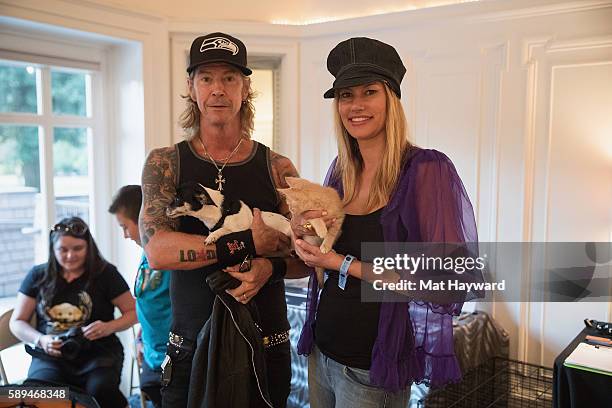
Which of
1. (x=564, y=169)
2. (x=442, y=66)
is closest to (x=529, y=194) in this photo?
(x=564, y=169)

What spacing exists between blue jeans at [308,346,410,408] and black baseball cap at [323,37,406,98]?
700 mm

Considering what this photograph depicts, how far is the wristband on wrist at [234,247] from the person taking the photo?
4.52 feet

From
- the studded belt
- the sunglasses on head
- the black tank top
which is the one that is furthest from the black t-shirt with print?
the studded belt

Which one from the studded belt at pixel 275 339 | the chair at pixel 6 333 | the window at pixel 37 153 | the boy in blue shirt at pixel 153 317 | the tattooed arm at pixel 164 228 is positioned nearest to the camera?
the tattooed arm at pixel 164 228

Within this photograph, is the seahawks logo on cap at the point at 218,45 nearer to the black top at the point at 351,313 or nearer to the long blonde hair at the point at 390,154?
the long blonde hair at the point at 390,154

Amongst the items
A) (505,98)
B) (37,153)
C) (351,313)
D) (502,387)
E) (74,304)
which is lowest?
(502,387)

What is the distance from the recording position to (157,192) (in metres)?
1.44

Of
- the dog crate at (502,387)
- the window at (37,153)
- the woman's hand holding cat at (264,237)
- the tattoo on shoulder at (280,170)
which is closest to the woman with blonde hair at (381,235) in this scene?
the woman's hand holding cat at (264,237)

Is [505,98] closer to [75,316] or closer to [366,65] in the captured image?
[366,65]

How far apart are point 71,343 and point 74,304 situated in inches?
8.6

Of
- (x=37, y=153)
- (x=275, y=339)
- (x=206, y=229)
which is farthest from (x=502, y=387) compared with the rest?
(x=37, y=153)

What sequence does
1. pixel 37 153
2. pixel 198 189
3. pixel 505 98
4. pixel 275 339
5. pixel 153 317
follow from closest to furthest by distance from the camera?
pixel 198 189 → pixel 275 339 → pixel 153 317 → pixel 505 98 → pixel 37 153

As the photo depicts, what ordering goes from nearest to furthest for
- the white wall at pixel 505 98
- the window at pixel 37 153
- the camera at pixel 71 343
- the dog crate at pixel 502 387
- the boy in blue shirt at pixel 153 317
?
1. the boy in blue shirt at pixel 153 317
2. the camera at pixel 71 343
3. the white wall at pixel 505 98
4. the dog crate at pixel 502 387
5. the window at pixel 37 153

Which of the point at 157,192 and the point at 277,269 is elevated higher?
the point at 157,192
